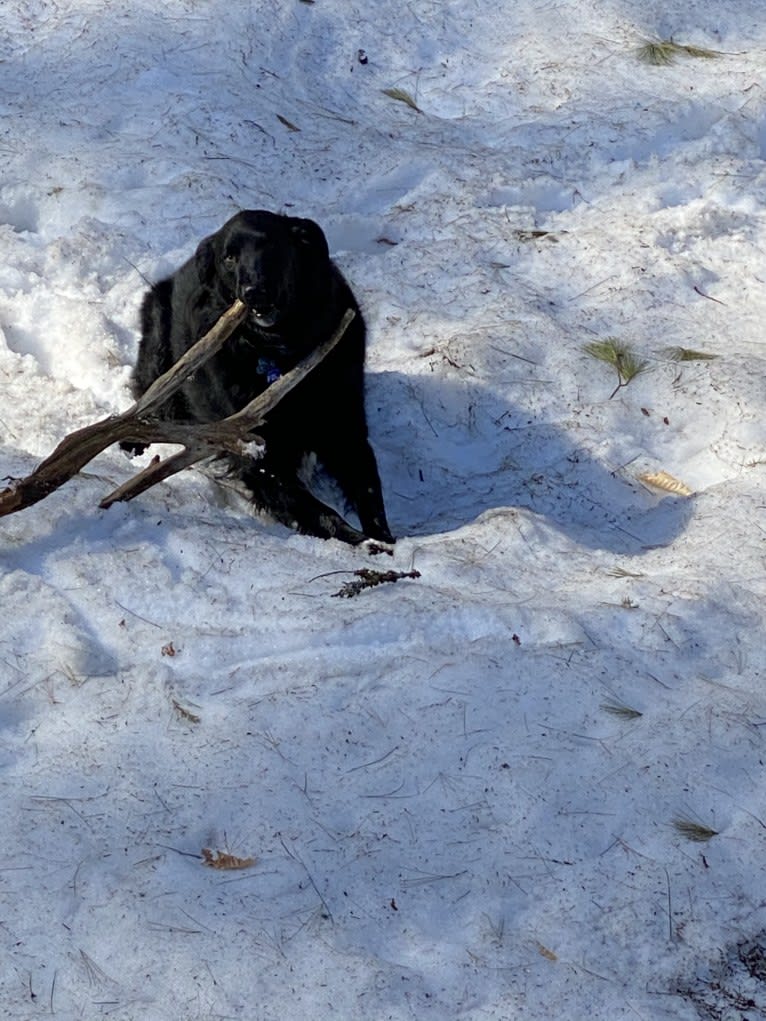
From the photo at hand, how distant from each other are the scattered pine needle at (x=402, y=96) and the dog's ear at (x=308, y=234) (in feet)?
8.80

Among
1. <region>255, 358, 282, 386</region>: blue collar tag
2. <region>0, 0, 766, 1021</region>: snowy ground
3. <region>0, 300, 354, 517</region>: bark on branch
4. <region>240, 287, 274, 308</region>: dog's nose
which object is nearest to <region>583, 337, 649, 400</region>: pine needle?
<region>0, 0, 766, 1021</region>: snowy ground

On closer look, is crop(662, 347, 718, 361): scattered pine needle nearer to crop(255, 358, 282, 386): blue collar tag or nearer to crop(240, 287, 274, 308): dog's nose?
crop(255, 358, 282, 386): blue collar tag

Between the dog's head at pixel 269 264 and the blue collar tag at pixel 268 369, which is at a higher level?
the dog's head at pixel 269 264

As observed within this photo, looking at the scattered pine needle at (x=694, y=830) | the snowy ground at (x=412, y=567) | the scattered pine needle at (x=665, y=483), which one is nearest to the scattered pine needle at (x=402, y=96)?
the snowy ground at (x=412, y=567)

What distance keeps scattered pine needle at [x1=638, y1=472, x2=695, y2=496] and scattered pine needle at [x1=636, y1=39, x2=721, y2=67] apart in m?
3.27

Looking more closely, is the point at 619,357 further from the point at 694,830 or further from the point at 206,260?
the point at 694,830

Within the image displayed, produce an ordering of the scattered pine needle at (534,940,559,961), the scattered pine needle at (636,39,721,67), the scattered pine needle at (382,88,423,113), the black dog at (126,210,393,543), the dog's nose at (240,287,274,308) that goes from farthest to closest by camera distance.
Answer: the scattered pine needle at (636,39,721,67) < the scattered pine needle at (382,88,423,113) < the black dog at (126,210,393,543) < the dog's nose at (240,287,274,308) < the scattered pine needle at (534,940,559,961)

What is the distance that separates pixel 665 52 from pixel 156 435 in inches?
183

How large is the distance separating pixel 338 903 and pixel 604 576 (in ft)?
5.10

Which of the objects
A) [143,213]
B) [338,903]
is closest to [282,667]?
[338,903]

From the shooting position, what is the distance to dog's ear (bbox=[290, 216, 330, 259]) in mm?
4477

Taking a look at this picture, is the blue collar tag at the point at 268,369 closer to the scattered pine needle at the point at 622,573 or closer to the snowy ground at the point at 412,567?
the snowy ground at the point at 412,567

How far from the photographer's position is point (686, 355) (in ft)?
17.4

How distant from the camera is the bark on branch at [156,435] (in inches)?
150
